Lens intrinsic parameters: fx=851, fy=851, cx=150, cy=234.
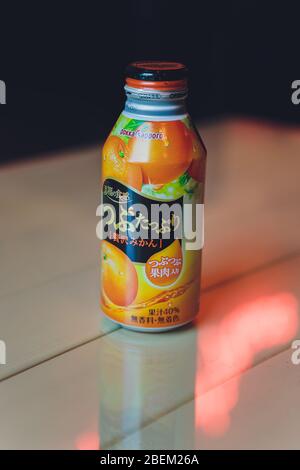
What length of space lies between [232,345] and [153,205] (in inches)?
9.5

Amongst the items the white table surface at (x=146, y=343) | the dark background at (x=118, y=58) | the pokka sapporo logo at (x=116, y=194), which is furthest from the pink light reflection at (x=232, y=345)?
the dark background at (x=118, y=58)

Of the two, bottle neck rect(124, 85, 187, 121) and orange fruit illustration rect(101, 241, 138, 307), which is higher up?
bottle neck rect(124, 85, 187, 121)

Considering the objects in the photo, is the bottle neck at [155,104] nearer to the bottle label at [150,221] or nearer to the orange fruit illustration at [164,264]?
the bottle label at [150,221]

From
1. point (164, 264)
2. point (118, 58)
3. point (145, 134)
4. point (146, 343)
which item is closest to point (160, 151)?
point (145, 134)

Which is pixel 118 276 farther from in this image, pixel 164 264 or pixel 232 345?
pixel 232 345

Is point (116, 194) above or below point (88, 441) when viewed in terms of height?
above

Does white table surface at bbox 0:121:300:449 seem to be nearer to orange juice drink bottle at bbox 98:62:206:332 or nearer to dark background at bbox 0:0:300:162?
orange juice drink bottle at bbox 98:62:206:332

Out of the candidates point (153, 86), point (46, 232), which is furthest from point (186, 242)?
point (46, 232)

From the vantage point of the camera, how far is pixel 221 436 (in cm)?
99

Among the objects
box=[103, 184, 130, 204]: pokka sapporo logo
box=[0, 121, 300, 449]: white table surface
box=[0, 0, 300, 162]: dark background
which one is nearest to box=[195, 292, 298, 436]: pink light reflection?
box=[0, 121, 300, 449]: white table surface

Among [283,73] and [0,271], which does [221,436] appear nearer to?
[0,271]

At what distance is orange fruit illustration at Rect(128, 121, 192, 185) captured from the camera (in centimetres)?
111

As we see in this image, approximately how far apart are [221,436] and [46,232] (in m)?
0.74

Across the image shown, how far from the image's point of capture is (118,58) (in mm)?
2348
